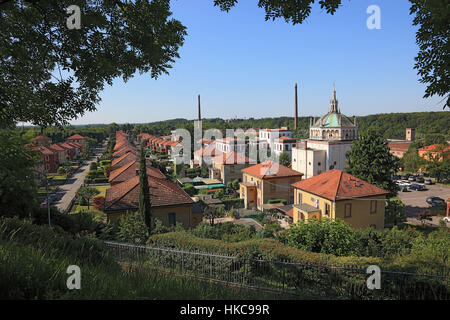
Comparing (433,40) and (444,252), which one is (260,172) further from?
(433,40)

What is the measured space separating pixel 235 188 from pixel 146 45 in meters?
41.8

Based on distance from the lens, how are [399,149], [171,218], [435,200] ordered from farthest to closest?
1. [399,149]
2. [435,200]
3. [171,218]

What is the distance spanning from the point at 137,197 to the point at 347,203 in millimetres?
18691

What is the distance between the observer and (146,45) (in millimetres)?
5746

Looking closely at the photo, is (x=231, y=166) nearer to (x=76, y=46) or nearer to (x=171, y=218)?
(x=171, y=218)

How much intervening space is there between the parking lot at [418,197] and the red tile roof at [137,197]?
91.6ft

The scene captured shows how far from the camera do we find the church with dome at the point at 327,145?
52656 mm

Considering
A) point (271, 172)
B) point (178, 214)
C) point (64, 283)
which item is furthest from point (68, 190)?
point (64, 283)

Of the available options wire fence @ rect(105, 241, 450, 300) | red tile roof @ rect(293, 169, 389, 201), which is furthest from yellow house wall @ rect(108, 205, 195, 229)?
red tile roof @ rect(293, 169, 389, 201)

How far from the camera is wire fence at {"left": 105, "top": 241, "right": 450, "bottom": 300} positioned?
7.91 meters

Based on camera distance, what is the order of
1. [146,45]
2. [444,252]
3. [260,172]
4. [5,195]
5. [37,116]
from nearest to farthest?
[146,45] < [37,116] < [444,252] < [5,195] < [260,172]

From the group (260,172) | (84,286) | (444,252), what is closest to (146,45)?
(84,286)

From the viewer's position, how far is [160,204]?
21.8m

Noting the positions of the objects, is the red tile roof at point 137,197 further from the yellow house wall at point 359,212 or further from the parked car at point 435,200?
the parked car at point 435,200
